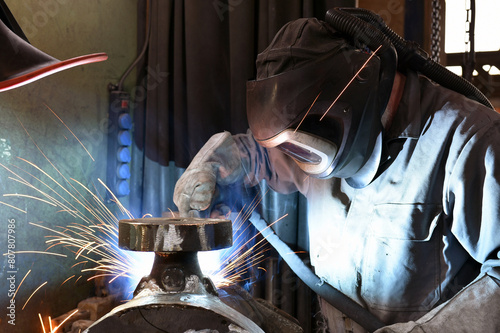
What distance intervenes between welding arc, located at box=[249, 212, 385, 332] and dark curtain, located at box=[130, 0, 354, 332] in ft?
0.48

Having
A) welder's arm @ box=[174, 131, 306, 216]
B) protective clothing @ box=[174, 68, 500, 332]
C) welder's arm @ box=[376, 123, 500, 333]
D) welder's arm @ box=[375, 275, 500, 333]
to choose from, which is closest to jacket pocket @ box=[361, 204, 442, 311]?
protective clothing @ box=[174, 68, 500, 332]

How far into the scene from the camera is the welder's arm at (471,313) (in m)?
1.52

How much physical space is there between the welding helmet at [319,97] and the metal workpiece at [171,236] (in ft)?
1.71

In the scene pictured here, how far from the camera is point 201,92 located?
283 centimetres

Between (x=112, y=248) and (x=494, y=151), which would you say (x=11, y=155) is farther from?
(x=494, y=151)

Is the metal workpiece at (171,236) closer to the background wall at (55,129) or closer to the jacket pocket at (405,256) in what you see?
the jacket pocket at (405,256)

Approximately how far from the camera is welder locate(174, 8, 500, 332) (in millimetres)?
1651

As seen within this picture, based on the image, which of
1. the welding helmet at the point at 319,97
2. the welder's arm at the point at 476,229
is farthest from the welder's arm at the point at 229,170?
the welder's arm at the point at 476,229

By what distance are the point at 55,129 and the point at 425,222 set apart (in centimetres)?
181

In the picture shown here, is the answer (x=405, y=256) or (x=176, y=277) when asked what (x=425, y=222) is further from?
(x=176, y=277)

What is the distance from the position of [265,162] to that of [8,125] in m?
1.16

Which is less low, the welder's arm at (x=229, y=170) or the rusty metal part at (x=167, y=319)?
the welder's arm at (x=229, y=170)

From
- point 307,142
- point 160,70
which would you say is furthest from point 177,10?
point 307,142

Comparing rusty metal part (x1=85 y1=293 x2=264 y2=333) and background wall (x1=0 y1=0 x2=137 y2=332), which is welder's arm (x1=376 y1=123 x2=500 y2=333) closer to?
rusty metal part (x1=85 y1=293 x2=264 y2=333)
